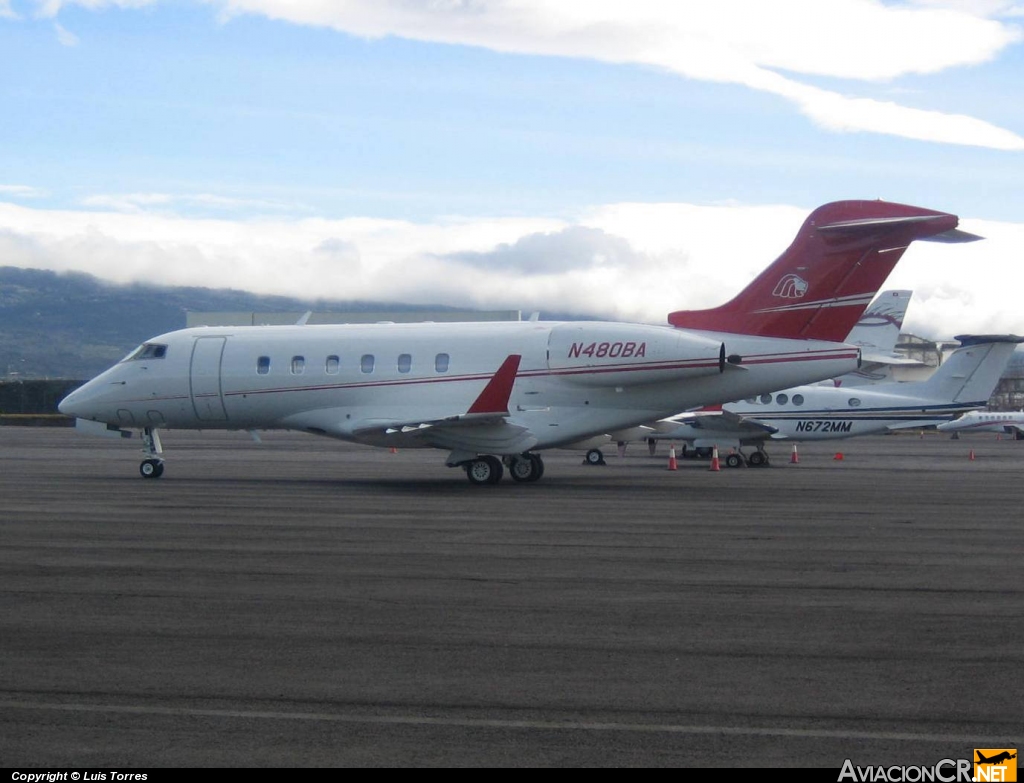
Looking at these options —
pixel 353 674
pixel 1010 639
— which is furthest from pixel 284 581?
pixel 1010 639

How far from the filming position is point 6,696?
724 centimetres

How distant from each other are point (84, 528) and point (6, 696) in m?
9.61

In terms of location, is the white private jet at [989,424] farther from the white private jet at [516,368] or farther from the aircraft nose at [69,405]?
the aircraft nose at [69,405]

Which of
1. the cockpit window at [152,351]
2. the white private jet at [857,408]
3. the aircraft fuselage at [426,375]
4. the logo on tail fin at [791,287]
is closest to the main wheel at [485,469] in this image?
the aircraft fuselage at [426,375]

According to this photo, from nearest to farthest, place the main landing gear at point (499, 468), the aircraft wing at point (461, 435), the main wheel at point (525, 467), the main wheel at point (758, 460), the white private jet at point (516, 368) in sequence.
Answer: the white private jet at point (516, 368) < the aircraft wing at point (461, 435) < the main landing gear at point (499, 468) < the main wheel at point (525, 467) < the main wheel at point (758, 460)

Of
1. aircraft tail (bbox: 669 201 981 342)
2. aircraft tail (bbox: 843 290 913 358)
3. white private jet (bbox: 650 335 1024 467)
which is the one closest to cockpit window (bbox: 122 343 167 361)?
aircraft tail (bbox: 669 201 981 342)

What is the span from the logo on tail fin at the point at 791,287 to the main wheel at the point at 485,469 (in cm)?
678

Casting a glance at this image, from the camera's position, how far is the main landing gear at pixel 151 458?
27062mm

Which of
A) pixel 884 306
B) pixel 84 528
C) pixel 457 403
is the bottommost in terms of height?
pixel 84 528

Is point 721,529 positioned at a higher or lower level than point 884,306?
lower

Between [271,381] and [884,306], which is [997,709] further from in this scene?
[884,306]

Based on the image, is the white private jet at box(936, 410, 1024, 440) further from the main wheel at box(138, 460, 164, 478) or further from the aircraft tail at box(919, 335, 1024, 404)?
the main wheel at box(138, 460, 164, 478)

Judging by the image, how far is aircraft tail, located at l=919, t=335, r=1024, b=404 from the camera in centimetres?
3744

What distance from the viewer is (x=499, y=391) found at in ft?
75.9
